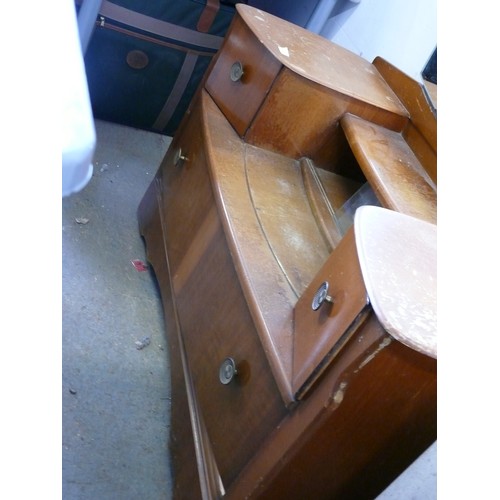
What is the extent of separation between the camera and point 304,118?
1.12m

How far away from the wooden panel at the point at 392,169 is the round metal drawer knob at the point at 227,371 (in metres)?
0.34

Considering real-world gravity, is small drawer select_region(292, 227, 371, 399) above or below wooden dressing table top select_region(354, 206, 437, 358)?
below

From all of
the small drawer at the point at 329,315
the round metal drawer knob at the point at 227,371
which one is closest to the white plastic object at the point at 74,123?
the small drawer at the point at 329,315

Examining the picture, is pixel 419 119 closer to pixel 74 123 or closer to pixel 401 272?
pixel 401 272

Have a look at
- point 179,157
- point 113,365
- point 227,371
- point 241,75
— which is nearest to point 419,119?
point 241,75

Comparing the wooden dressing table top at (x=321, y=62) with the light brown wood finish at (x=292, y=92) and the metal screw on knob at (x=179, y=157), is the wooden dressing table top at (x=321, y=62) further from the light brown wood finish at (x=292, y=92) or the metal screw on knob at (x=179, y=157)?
the metal screw on knob at (x=179, y=157)

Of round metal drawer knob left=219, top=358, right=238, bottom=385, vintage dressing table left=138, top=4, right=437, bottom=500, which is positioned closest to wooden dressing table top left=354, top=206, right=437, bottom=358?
vintage dressing table left=138, top=4, right=437, bottom=500

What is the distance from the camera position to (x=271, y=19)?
1.25 m

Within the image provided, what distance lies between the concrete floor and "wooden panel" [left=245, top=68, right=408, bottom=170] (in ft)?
1.66

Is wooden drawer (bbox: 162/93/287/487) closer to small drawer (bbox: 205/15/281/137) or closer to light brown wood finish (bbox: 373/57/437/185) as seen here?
small drawer (bbox: 205/15/281/137)

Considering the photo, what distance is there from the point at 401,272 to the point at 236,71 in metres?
0.67

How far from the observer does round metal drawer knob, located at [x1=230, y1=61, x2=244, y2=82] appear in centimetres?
118
